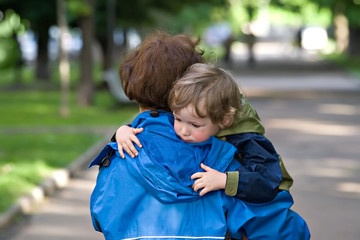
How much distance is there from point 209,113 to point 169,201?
31 cm

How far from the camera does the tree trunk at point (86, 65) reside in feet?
56.7

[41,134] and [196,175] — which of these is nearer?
[196,175]

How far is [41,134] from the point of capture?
1181 centimetres

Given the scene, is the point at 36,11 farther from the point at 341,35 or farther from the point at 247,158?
the point at 341,35

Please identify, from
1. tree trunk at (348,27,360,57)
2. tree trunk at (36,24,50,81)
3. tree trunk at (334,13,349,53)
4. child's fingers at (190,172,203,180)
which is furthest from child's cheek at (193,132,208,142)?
tree trunk at (334,13,349,53)

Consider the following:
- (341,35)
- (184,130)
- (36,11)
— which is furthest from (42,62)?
(341,35)

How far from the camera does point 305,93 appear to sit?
20.4 m

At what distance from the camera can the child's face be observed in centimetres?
215

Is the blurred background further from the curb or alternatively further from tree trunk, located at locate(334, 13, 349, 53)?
tree trunk, located at locate(334, 13, 349, 53)

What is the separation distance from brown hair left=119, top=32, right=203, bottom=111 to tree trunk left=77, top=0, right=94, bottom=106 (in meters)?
15.1

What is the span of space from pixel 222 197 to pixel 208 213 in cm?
8

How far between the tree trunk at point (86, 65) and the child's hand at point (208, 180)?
15288mm

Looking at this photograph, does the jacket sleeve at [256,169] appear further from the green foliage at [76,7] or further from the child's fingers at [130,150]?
the green foliage at [76,7]

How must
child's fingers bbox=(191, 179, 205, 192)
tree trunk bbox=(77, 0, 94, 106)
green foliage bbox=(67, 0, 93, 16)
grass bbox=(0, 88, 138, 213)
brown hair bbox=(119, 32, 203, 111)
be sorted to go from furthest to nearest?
tree trunk bbox=(77, 0, 94, 106)
green foliage bbox=(67, 0, 93, 16)
grass bbox=(0, 88, 138, 213)
brown hair bbox=(119, 32, 203, 111)
child's fingers bbox=(191, 179, 205, 192)
